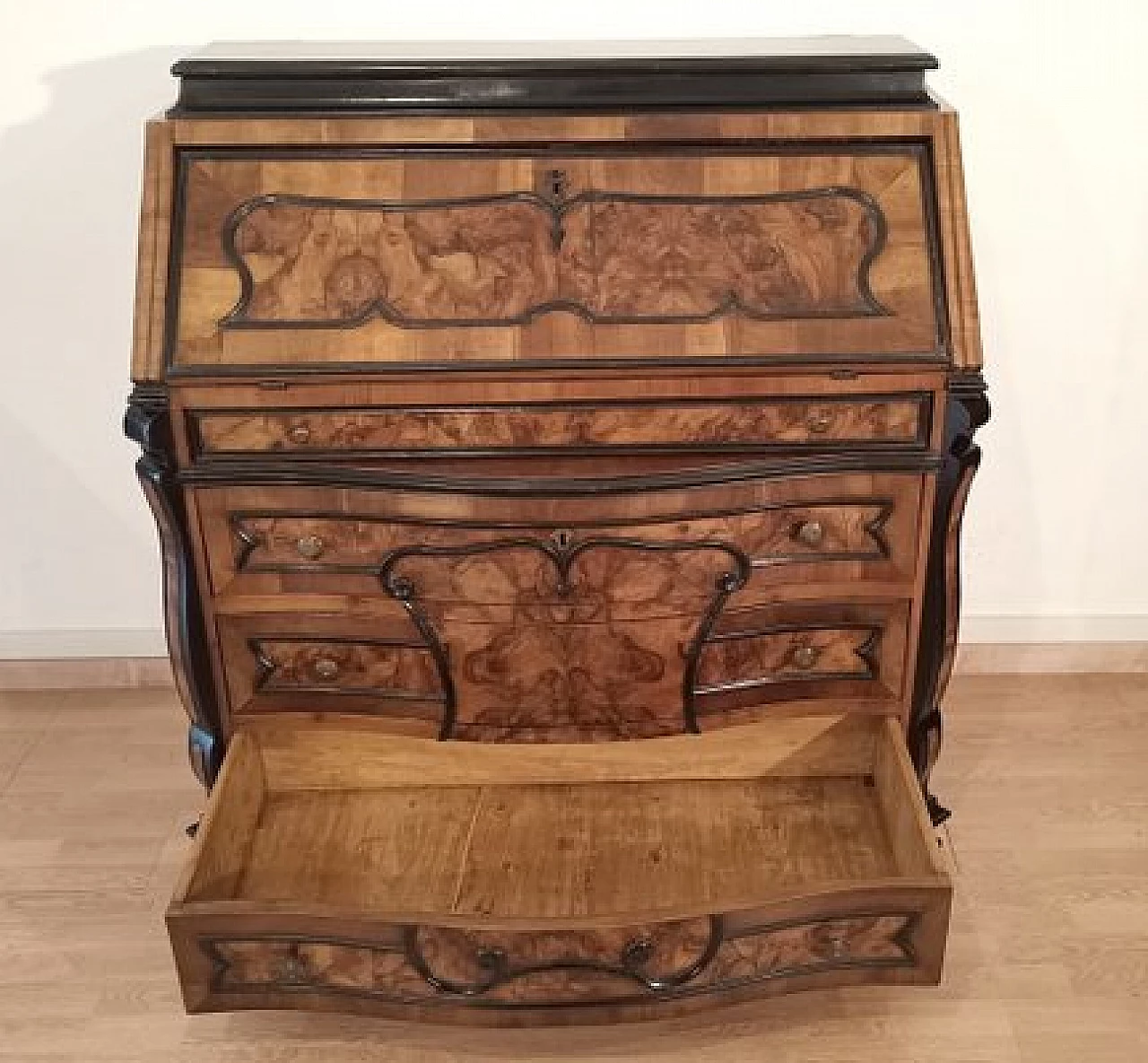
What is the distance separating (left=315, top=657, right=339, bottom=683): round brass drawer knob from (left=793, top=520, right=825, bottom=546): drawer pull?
682 mm

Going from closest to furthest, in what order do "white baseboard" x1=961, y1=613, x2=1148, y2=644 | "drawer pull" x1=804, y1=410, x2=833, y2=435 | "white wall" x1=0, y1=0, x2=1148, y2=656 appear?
1. "drawer pull" x1=804, y1=410, x2=833, y2=435
2. "white wall" x1=0, y1=0, x2=1148, y2=656
3. "white baseboard" x1=961, y1=613, x2=1148, y2=644

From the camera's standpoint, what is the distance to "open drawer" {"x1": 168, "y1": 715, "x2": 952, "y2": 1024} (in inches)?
64.2

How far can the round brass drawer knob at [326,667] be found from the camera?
6.25 ft

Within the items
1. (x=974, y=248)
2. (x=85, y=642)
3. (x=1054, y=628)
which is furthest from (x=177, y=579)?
(x=1054, y=628)

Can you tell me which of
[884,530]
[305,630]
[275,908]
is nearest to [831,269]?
[884,530]

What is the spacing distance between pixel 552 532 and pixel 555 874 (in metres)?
0.54

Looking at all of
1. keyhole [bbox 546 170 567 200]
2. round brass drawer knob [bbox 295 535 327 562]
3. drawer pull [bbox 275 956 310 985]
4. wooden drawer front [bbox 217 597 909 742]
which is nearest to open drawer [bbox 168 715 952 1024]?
drawer pull [bbox 275 956 310 985]

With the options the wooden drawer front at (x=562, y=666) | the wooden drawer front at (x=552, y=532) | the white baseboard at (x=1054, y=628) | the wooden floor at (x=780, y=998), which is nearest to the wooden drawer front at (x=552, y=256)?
the wooden drawer front at (x=552, y=532)

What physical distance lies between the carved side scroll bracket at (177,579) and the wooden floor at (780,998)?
36 cm

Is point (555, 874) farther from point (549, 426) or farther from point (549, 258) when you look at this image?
point (549, 258)

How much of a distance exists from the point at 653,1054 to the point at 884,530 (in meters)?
0.81

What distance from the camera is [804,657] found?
6.29 feet

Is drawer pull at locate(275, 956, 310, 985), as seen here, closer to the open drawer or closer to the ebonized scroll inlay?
the open drawer

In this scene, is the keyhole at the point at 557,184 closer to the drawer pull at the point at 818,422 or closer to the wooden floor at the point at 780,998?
the drawer pull at the point at 818,422
